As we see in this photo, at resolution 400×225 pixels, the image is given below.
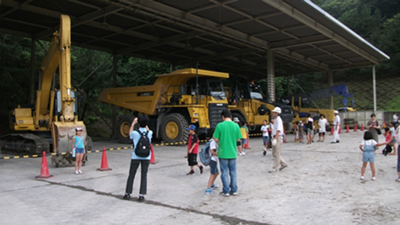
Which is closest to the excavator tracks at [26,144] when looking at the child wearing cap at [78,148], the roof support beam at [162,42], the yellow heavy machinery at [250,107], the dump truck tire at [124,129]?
the child wearing cap at [78,148]

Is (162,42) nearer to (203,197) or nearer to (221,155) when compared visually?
(221,155)

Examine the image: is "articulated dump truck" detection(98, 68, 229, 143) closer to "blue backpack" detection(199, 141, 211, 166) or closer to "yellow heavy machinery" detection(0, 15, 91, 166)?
"yellow heavy machinery" detection(0, 15, 91, 166)

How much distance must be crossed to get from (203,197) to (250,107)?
15.4m

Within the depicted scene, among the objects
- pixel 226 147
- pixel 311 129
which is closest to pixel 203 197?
pixel 226 147

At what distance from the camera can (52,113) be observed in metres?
15.4

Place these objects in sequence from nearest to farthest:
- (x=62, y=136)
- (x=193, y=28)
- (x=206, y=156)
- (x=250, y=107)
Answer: (x=206, y=156)
(x=62, y=136)
(x=193, y=28)
(x=250, y=107)

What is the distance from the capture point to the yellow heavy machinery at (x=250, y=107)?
21.3 m

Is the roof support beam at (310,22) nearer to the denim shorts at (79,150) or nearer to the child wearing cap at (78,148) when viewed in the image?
the child wearing cap at (78,148)

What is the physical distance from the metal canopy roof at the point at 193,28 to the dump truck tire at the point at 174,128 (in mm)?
5381

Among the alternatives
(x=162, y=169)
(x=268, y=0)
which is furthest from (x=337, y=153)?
(x=268, y=0)

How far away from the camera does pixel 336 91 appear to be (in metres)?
28.0

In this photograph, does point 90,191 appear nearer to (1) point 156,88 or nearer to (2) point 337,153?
(2) point 337,153

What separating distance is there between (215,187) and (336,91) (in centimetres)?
2311

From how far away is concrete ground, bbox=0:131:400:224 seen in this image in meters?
5.66
